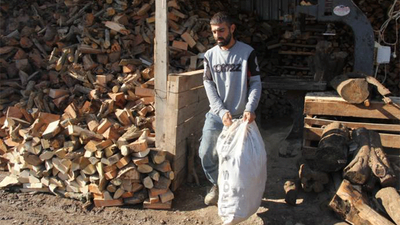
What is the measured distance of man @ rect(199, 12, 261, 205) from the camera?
389cm

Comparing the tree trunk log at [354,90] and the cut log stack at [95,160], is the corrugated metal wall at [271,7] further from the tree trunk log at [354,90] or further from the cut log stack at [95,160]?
the cut log stack at [95,160]

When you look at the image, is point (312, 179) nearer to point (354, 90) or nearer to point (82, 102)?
point (354, 90)

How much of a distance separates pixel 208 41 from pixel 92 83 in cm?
210

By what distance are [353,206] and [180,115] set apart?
2034mm

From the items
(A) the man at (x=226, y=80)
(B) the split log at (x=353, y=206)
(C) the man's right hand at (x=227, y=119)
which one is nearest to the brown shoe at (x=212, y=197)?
(A) the man at (x=226, y=80)

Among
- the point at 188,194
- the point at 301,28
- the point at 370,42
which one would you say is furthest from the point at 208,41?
the point at 188,194

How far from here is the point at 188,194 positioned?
475 cm

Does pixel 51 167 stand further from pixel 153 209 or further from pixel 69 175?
pixel 153 209

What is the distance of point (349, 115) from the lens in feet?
16.1

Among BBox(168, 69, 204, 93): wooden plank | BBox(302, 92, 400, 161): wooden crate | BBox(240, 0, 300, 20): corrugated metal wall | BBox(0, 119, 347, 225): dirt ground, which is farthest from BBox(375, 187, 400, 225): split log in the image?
BBox(240, 0, 300, 20): corrugated metal wall

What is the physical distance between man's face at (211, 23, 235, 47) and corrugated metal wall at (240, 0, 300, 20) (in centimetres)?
559

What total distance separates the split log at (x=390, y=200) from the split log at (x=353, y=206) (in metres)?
0.10

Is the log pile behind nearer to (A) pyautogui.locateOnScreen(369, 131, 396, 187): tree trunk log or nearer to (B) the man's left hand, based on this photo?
(A) pyautogui.locateOnScreen(369, 131, 396, 187): tree trunk log

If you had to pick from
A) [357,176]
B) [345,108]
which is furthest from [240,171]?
[345,108]
